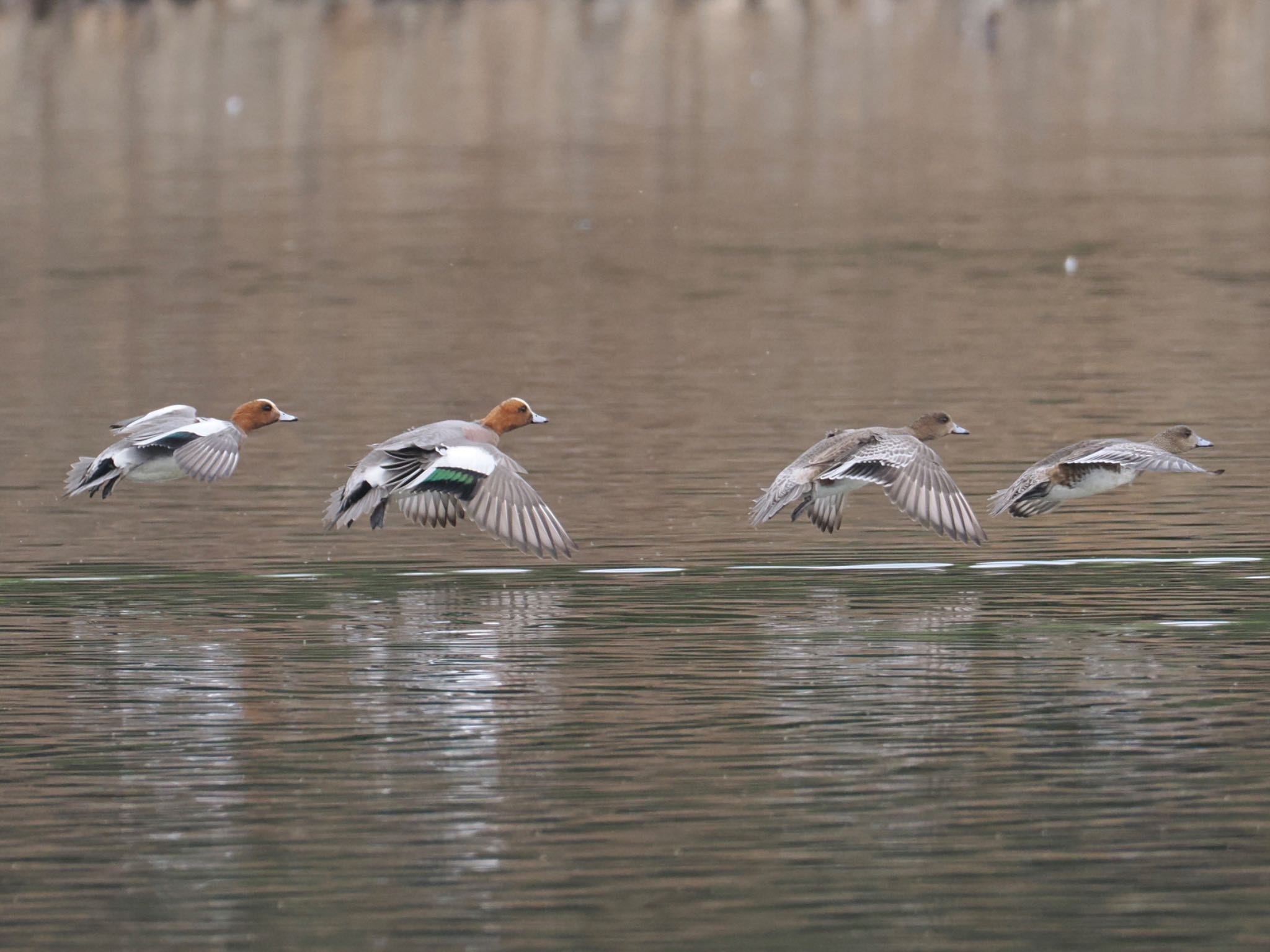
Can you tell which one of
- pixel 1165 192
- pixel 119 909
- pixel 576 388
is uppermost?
pixel 1165 192

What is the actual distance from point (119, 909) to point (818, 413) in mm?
12673

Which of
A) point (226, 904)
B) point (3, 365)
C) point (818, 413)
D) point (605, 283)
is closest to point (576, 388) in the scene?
point (818, 413)

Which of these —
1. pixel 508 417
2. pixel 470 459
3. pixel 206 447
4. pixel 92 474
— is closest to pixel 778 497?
pixel 470 459

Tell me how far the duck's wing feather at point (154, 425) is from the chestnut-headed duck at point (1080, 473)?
457 cm

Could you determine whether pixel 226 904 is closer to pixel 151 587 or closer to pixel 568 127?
pixel 151 587

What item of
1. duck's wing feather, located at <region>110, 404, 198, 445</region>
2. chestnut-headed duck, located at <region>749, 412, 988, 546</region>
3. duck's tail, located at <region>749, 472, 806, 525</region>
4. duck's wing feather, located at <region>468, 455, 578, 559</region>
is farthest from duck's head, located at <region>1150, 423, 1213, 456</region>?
duck's wing feather, located at <region>110, 404, 198, 445</region>

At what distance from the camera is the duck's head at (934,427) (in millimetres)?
15891

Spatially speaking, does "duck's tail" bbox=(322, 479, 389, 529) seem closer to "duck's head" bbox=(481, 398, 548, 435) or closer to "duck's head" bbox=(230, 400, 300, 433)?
"duck's head" bbox=(481, 398, 548, 435)

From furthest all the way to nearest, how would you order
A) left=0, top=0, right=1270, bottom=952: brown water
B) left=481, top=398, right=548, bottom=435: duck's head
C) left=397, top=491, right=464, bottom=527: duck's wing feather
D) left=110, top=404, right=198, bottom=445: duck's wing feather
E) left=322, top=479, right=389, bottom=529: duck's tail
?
left=481, top=398, right=548, bottom=435: duck's head
left=397, top=491, right=464, bottom=527: duck's wing feather
left=110, top=404, right=198, bottom=445: duck's wing feather
left=322, top=479, right=389, bottom=529: duck's tail
left=0, top=0, right=1270, bottom=952: brown water

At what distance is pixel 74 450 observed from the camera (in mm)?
19875

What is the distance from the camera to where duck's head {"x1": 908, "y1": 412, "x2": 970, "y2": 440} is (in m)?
15.9

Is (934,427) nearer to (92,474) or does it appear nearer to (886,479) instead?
(886,479)

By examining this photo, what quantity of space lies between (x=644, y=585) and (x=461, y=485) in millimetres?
1103

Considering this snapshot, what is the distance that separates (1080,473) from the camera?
1475cm
